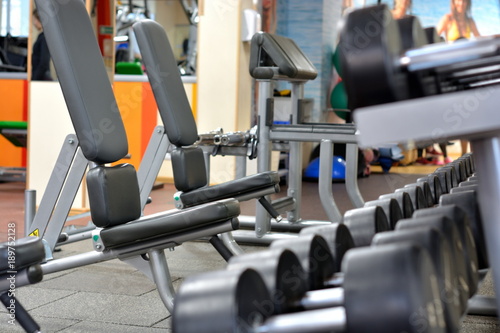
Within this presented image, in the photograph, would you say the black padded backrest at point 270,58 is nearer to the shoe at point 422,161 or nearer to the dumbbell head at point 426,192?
the dumbbell head at point 426,192

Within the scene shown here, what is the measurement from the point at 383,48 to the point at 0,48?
7.33m

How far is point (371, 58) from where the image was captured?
3.02 ft

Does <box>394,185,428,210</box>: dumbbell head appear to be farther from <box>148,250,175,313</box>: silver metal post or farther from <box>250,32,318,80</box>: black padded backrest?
<box>250,32,318,80</box>: black padded backrest

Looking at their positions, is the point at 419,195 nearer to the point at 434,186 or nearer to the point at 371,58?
the point at 434,186

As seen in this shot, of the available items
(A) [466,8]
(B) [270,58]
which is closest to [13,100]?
(B) [270,58]

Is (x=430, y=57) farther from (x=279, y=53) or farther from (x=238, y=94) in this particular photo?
(x=238, y=94)

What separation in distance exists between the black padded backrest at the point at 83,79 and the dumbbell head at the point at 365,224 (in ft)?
3.92

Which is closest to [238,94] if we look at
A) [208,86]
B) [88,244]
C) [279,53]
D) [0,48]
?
[208,86]

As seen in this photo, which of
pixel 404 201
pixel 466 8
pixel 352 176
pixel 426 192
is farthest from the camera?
pixel 466 8

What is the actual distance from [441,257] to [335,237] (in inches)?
10.4

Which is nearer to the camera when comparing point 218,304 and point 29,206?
point 218,304

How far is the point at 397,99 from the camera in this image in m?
0.94

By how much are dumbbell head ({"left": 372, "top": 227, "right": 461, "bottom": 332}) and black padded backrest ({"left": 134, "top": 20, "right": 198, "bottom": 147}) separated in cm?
224

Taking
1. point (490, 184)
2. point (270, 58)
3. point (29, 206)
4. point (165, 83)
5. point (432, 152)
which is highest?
point (270, 58)
